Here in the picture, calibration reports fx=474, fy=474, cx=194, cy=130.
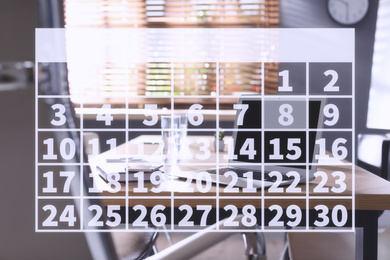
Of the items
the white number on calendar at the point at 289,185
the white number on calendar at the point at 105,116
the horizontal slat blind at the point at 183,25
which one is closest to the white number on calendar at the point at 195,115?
the horizontal slat blind at the point at 183,25

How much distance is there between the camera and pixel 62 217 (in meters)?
0.44

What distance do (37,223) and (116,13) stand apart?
3.22 metres

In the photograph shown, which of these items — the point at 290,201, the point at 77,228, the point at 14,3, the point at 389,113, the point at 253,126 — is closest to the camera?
the point at 14,3

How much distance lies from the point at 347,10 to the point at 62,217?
130 inches

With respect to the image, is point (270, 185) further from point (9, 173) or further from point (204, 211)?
point (9, 173)

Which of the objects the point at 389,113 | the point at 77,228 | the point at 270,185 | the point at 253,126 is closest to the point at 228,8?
the point at 389,113

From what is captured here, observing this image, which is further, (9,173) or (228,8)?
(228,8)

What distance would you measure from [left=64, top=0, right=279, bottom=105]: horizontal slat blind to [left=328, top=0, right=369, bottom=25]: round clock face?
0.40m

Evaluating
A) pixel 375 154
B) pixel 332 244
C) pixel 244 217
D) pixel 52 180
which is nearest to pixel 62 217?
pixel 52 180

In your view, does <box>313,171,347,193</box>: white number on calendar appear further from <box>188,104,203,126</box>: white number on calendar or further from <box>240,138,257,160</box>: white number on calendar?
<box>188,104,203,126</box>: white number on calendar

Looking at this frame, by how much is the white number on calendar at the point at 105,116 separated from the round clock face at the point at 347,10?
176 centimetres

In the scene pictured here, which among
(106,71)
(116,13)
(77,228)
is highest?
(116,13)

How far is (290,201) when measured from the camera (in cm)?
→ 110
